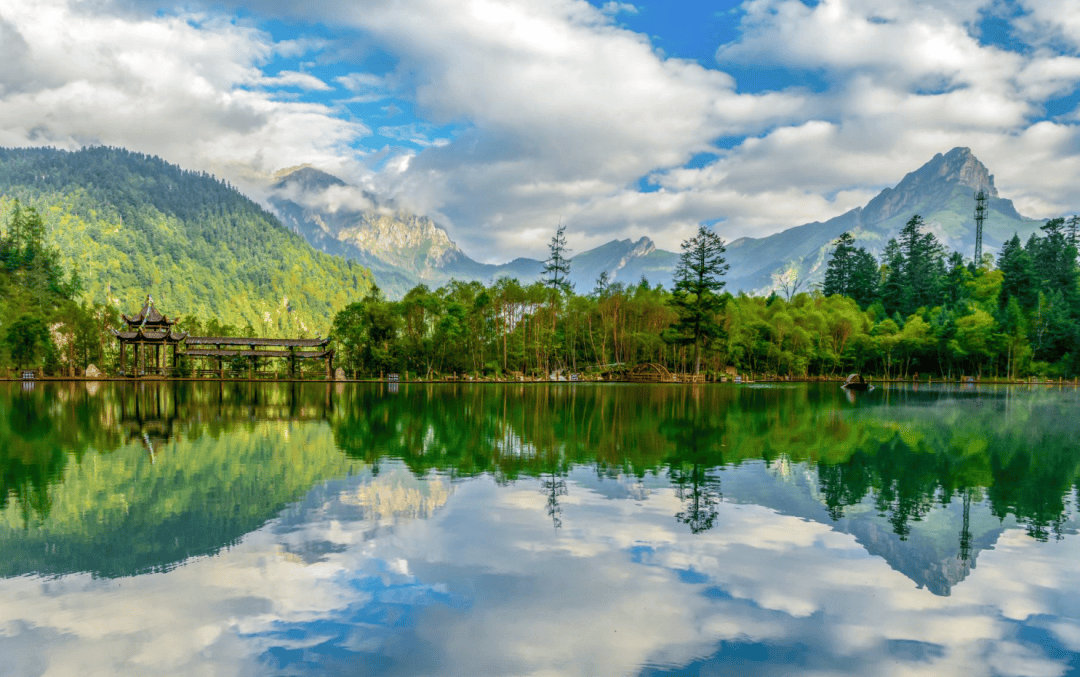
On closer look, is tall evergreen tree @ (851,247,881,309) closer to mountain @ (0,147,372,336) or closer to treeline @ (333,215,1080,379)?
treeline @ (333,215,1080,379)

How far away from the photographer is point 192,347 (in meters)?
63.3

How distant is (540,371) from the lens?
227 ft

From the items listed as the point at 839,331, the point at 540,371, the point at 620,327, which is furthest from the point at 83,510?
the point at 839,331

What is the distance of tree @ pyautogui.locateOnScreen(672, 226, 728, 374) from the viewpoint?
6819cm

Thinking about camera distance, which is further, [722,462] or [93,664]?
[722,462]

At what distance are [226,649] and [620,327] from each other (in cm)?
6745

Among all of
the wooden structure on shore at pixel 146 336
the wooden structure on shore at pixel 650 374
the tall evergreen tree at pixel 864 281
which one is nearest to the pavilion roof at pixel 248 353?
the wooden structure on shore at pixel 146 336

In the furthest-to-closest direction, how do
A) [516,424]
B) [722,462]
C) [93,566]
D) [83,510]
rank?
[516,424]
[722,462]
[83,510]
[93,566]

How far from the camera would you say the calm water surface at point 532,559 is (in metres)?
6.60

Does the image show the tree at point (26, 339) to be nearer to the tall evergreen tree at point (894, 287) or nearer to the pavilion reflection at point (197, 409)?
the pavilion reflection at point (197, 409)

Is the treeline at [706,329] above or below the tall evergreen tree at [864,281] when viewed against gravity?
below

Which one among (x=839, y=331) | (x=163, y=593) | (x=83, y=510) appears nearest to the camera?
(x=163, y=593)

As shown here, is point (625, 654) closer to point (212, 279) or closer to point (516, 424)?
point (516, 424)

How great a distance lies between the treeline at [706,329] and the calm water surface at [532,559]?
45008mm
